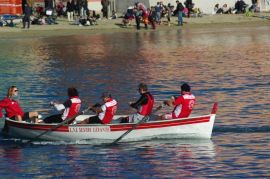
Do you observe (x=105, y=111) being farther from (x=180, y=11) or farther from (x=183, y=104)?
(x=180, y=11)

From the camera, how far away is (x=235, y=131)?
40.6 meters

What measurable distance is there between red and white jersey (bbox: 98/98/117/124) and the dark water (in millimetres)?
1009

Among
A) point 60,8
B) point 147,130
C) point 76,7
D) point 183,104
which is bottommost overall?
point 60,8

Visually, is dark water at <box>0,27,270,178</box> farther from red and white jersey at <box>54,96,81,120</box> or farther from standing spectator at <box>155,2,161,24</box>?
standing spectator at <box>155,2,161,24</box>

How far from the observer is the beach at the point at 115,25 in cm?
9206

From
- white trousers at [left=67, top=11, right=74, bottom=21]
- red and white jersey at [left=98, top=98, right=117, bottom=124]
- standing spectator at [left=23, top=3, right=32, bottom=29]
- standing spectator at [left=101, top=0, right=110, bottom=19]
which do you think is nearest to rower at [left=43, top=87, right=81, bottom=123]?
red and white jersey at [left=98, top=98, right=117, bottom=124]

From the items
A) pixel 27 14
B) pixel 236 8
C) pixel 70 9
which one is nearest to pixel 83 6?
pixel 70 9

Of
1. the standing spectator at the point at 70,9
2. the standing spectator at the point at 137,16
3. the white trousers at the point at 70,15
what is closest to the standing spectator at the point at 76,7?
the standing spectator at the point at 70,9

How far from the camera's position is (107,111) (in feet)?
126

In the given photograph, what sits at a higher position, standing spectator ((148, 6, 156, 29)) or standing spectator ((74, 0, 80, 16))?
standing spectator ((74, 0, 80, 16))

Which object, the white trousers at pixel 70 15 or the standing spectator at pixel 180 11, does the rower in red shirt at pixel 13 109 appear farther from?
the white trousers at pixel 70 15

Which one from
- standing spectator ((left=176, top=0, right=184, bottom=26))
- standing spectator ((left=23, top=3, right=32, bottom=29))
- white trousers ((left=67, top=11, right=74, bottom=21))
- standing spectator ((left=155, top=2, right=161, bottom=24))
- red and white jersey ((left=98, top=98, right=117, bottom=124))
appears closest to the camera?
red and white jersey ((left=98, top=98, right=117, bottom=124))

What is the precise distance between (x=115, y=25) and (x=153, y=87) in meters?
40.6

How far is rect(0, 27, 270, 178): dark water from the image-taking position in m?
34.3
